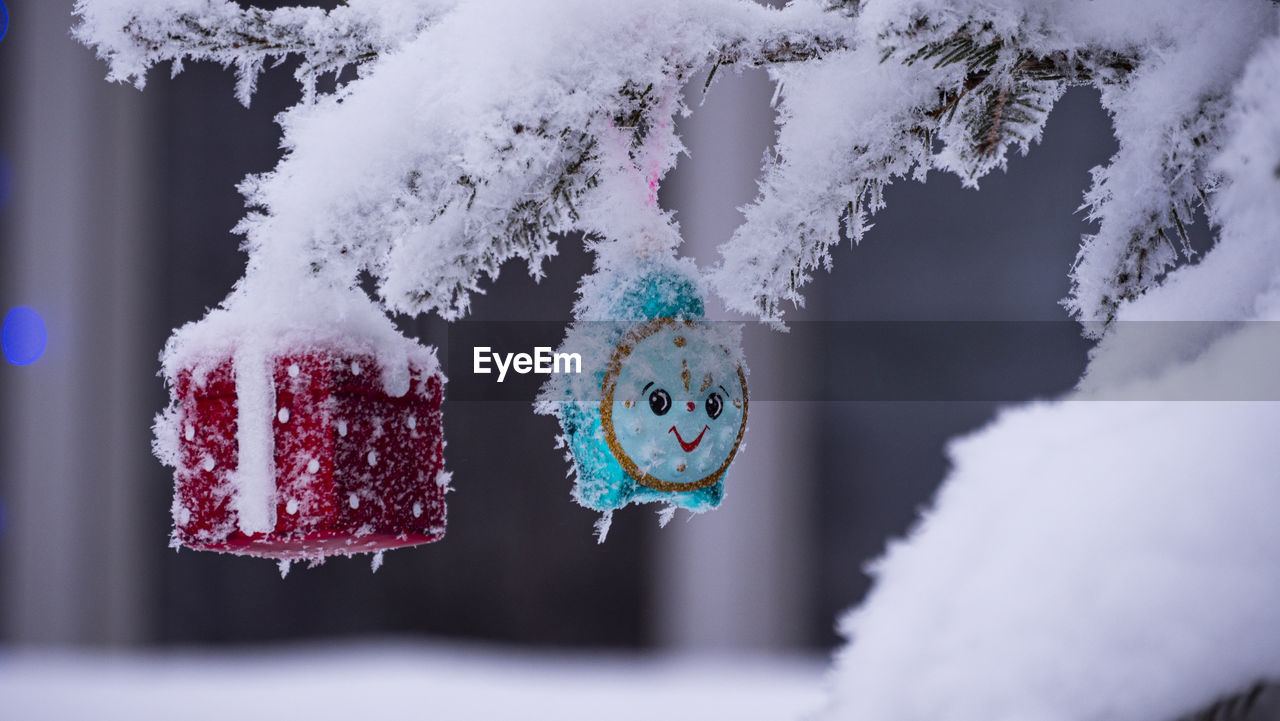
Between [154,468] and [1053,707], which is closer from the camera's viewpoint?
[1053,707]

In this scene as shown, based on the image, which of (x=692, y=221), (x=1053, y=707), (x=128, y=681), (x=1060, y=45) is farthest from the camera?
(x=692, y=221)

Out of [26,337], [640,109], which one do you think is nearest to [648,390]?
[640,109]

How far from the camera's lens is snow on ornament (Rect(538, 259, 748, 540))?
49cm

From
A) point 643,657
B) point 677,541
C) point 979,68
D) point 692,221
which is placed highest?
point 692,221

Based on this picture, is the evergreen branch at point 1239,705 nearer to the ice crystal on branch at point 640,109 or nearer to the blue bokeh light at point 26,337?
the ice crystal on branch at point 640,109

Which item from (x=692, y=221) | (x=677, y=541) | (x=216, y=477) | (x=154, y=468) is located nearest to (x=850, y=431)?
(x=677, y=541)

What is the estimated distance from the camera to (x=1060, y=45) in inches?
17.6

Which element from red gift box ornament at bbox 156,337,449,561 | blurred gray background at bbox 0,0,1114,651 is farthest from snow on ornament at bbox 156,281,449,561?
blurred gray background at bbox 0,0,1114,651

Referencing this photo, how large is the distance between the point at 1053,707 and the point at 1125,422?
113mm

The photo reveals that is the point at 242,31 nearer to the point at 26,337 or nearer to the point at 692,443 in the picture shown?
the point at 692,443

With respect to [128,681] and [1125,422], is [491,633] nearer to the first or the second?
[128,681]

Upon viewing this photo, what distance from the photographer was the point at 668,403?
490 millimetres

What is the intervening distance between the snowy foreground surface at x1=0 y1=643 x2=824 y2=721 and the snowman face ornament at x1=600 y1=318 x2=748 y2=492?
138cm

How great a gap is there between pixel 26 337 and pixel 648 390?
7.99 ft
